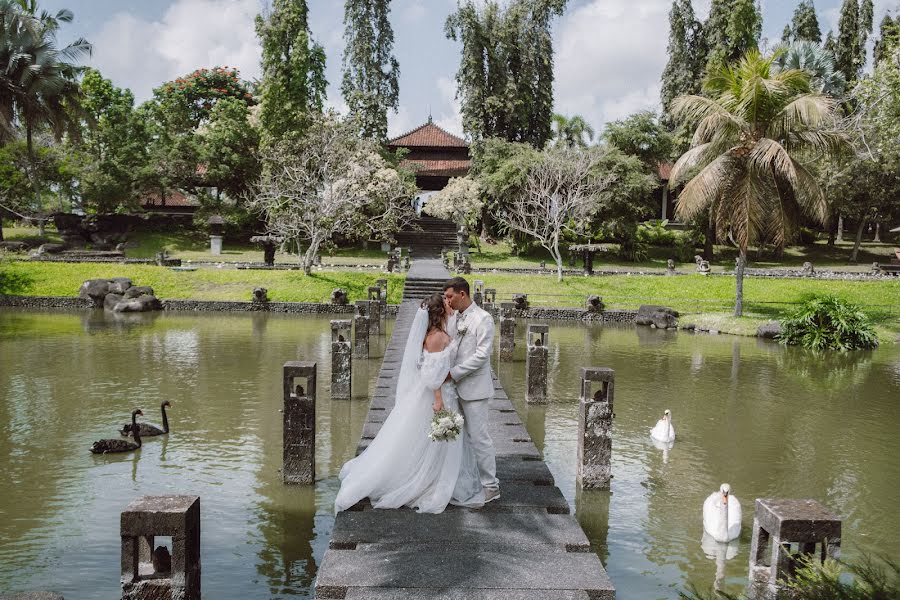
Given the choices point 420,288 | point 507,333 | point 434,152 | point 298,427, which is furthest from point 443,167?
point 298,427

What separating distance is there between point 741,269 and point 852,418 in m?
13.5

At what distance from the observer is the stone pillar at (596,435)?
8.72 m

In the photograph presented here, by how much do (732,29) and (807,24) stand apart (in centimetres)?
1097

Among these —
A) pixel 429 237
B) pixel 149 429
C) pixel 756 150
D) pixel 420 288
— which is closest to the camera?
pixel 149 429

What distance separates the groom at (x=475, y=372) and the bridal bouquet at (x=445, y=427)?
0.31m

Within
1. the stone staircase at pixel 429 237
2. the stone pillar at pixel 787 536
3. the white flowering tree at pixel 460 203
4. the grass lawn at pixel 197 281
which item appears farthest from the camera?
the stone staircase at pixel 429 237

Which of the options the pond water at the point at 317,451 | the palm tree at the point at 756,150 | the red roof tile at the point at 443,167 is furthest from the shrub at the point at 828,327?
the red roof tile at the point at 443,167

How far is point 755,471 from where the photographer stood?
9.91 meters

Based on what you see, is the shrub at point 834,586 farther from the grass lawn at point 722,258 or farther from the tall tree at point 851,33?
the tall tree at point 851,33

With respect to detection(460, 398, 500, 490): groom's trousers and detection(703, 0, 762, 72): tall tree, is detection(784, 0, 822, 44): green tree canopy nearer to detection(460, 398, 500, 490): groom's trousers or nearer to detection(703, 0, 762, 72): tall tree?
detection(703, 0, 762, 72): tall tree

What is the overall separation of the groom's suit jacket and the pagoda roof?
43.7 m

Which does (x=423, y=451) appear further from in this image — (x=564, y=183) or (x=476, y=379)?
(x=564, y=183)

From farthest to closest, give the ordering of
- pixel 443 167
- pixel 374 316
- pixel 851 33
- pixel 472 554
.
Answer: pixel 443 167 < pixel 851 33 < pixel 374 316 < pixel 472 554

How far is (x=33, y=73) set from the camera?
3409 cm
